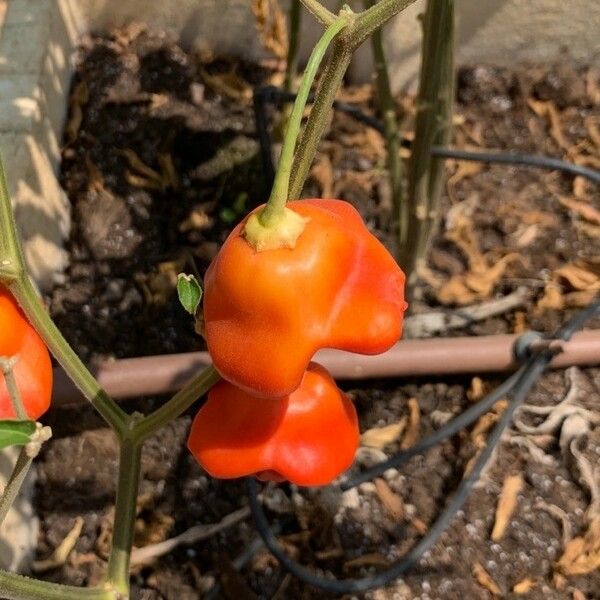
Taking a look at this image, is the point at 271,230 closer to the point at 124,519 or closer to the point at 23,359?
the point at 23,359

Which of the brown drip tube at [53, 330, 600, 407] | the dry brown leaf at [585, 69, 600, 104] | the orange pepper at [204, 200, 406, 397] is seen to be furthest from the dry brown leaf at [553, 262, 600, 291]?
the orange pepper at [204, 200, 406, 397]

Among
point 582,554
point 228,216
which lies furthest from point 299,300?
point 228,216

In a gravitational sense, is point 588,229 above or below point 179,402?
below

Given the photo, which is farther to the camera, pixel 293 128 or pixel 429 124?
pixel 429 124

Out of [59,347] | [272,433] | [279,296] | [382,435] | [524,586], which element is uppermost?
[279,296]

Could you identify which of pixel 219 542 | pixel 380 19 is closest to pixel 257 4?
pixel 380 19

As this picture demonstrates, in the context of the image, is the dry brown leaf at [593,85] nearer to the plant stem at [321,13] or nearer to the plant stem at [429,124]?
the plant stem at [429,124]

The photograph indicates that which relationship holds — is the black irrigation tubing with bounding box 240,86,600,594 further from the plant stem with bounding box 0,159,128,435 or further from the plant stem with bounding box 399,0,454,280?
the plant stem with bounding box 0,159,128,435

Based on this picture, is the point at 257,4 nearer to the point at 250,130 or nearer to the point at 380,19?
the point at 250,130
